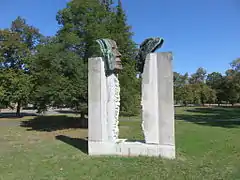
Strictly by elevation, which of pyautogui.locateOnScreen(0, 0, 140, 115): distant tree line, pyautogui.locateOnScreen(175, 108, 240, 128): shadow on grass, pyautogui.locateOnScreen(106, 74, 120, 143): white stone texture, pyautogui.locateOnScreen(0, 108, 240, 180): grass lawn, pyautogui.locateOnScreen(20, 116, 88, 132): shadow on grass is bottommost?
pyautogui.locateOnScreen(0, 108, 240, 180): grass lawn

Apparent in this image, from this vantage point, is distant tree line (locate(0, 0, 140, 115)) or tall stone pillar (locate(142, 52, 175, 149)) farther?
distant tree line (locate(0, 0, 140, 115))

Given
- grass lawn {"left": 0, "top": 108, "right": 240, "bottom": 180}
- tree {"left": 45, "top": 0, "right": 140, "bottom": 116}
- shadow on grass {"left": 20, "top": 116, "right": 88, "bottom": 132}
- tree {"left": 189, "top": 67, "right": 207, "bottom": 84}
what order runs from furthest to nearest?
tree {"left": 189, "top": 67, "right": 207, "bottom": 84} → shadow on grass {"left": 20, "top": 116, "right": 88, "bottom": 132} → tree {"left": 45, "top": 0, "right": 140, "bottom": 116} → grass lawn {"left": 0, "top": 108, "right": 240, "bottom": 180}

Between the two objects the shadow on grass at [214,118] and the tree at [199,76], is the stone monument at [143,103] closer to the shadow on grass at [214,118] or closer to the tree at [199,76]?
the shadow on grass at [214,118]

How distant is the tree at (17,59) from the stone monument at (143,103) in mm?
22292

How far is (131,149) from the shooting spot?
956cm

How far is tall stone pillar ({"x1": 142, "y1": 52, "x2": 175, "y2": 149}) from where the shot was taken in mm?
9047

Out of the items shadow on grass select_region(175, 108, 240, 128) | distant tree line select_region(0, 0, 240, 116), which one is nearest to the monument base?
distant tree line select_region(0, 0, 240, 116)

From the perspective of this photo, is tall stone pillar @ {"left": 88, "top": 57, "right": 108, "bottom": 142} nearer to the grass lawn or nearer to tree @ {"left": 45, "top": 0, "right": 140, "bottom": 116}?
the grass lawn

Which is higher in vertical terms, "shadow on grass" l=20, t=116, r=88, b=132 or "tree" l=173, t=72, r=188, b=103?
"tree" l=173, t=72, r=188, b=103

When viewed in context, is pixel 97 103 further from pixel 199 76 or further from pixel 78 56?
pixel 199 76

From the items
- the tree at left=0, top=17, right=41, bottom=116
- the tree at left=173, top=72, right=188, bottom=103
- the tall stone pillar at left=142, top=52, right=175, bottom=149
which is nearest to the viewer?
the tall stone pillar at left=142, top=52, right=175, bottom=149

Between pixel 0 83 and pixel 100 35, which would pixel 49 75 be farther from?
pixel 0 83

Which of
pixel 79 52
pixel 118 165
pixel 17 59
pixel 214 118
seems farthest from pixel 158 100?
pixel 17 59

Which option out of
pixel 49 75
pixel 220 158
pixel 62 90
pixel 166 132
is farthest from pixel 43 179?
pixel 49 75
